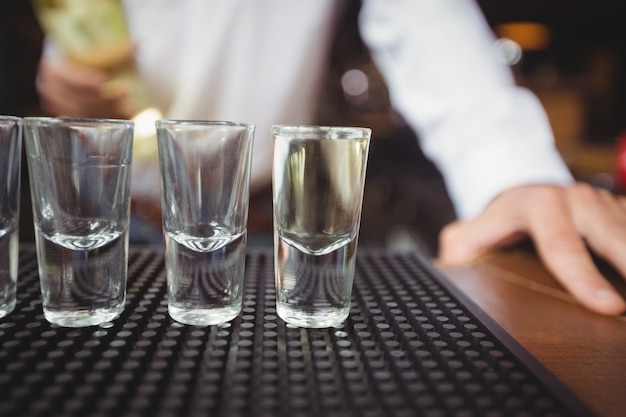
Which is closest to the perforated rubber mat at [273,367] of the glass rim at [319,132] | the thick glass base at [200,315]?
the thick glass base at [200,315]

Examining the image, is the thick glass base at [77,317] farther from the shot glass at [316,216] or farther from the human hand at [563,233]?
the human hand at [563,233]

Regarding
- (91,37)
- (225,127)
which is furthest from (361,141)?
(91,37)

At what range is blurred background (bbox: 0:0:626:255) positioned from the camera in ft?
10.9

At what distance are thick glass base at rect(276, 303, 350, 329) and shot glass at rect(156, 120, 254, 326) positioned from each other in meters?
0.05

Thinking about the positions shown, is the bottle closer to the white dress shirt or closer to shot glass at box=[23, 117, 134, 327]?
the white dress shirt

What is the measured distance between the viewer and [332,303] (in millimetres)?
528

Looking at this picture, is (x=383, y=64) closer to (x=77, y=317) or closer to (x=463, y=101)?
(x=463, y=101)

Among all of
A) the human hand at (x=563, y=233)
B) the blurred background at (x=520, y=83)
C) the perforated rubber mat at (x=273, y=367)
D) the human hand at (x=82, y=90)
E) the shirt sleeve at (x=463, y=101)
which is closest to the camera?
the perforated rubber mat at (x=273, y=367)

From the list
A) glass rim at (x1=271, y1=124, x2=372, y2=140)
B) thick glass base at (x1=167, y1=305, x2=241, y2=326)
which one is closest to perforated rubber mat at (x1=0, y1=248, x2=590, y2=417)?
thick glass base at (x1=167, y1=305, x2=241, y2=326)

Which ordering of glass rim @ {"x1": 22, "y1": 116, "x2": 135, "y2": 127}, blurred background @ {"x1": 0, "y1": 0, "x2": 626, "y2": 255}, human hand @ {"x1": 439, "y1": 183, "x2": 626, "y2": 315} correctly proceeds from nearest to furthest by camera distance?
glass rim @ {"x1": 22, "y1": 116, "x2": 135, "y2": 127}, human hand @ {"x1": 439, "y1": 183, "x2": 626, "y2": 315}, blurred background @ {"x1": 0, "y1": 0, "x2": 626, "y2": 255}

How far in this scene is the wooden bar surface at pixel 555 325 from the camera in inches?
17.6

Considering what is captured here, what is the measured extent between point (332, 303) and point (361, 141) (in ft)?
0.47

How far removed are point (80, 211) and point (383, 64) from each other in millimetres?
1228

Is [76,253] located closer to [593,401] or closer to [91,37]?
[593,401]
